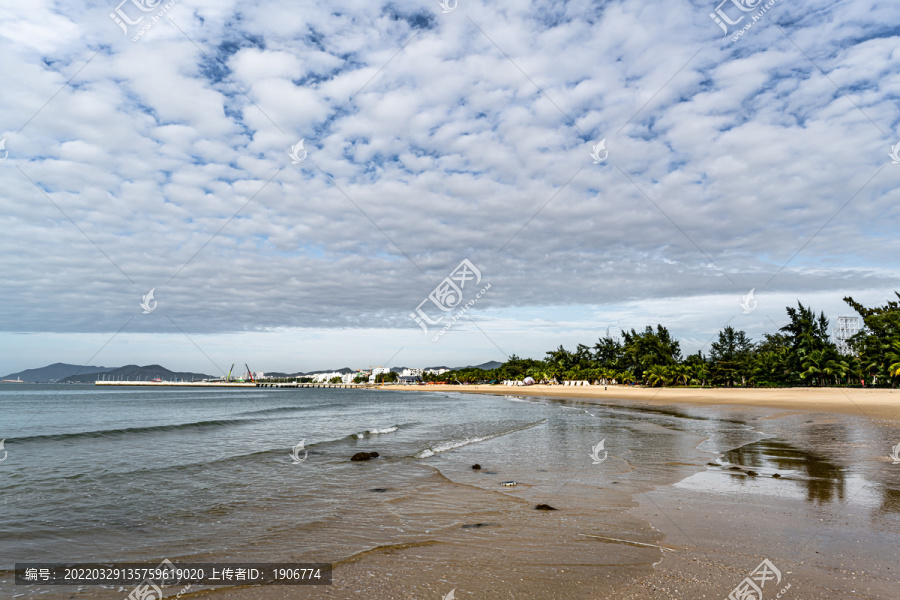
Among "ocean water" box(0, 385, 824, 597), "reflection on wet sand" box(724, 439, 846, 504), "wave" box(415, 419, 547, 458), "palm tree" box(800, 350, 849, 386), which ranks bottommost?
"wave" box(415, 419, 547, 458)

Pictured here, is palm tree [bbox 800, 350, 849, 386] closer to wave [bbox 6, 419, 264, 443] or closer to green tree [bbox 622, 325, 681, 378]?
green tree [bbox 622, 325, 681, 378]

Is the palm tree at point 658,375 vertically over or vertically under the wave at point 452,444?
over

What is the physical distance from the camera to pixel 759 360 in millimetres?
61469

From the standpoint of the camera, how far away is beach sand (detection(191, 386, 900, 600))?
17.9 ft

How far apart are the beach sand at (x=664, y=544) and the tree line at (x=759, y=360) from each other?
1743 inches

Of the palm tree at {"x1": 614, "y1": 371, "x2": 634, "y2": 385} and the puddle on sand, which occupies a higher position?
the puddle on sand

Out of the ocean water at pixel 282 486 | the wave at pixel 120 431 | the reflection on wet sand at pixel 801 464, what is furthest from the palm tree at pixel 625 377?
the reflection on wet sand at pixel 801 464

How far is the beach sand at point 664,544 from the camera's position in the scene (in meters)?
5.45

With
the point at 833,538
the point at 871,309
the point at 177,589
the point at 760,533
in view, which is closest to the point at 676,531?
the point at 760,533

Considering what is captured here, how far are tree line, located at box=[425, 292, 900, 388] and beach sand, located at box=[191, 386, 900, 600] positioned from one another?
44280 mm

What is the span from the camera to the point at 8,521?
8.98 m

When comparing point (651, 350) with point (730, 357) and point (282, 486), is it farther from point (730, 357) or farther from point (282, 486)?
point (282, 486)

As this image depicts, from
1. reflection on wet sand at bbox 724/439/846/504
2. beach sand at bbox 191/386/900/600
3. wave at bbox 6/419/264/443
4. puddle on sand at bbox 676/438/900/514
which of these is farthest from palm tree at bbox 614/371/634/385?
beach sand at bbox 191/386/900/600

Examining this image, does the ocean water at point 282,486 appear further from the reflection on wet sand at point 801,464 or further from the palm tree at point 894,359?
the palm tree at point 894,359
